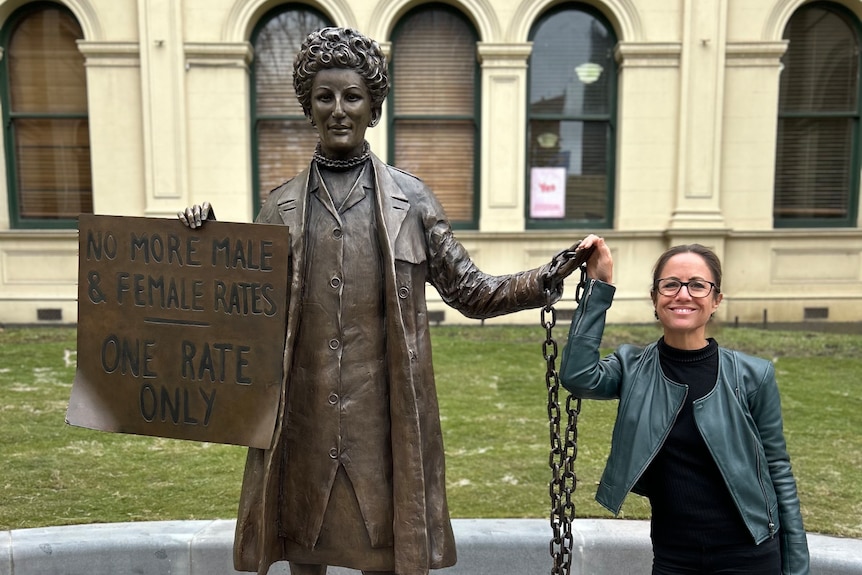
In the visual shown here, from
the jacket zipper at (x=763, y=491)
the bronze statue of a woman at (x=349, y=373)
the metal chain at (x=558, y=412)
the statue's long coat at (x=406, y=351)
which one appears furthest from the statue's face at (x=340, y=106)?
the jacket zipper at (x=763, y=491)

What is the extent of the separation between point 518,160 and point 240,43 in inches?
178

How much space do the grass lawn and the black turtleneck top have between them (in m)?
0.69

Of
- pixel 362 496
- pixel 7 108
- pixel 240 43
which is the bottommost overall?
pixel 362 496

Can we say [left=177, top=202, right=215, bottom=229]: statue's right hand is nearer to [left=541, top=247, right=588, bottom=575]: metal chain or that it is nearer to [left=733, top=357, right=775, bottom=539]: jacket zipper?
[left=541, top=247, right=588, bottom=575]: metal chain

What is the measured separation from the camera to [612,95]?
10766mm

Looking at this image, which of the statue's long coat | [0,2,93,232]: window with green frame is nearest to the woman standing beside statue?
the statue's long coat

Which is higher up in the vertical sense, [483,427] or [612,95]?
[612,95]

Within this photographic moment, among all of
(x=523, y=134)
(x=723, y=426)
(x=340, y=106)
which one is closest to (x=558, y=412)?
(x=723, y=426)

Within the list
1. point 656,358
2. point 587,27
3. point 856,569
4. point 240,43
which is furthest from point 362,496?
point 587,27

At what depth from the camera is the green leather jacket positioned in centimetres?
212

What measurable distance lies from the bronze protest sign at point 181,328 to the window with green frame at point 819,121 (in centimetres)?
1117

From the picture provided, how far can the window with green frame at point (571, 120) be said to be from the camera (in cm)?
1082

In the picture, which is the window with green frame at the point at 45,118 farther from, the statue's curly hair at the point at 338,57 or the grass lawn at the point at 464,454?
the statue's curly hair at the point at 338,57

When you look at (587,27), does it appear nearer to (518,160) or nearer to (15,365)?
(518,160)
